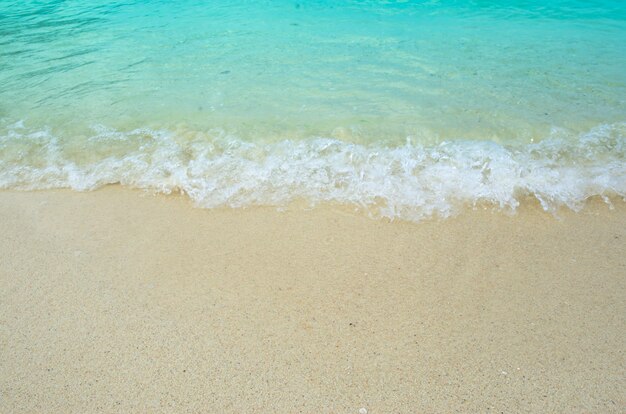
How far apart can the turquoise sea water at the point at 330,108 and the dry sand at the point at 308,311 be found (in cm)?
33

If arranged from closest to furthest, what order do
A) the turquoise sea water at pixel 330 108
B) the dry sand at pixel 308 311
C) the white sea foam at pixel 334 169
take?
the dry sand at pixel 308 311, the white sea foam at pixel 334 169, the turquoise sea water at pixel 330 108

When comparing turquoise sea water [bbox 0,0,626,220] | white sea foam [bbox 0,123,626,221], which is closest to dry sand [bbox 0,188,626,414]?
white sea foam [bbox 0,123,626,221]

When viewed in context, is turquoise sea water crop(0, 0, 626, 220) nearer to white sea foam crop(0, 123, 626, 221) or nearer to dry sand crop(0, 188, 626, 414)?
white sea foam crop(0, 123, 626, 221)

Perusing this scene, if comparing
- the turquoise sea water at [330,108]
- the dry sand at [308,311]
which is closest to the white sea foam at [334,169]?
the turquoise sea water at [330,108]

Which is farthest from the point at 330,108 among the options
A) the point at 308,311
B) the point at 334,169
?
the point at 308,311

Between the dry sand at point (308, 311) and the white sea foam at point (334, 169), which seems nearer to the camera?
the dry sand at point (308, 311)

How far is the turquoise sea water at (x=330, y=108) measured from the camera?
292 centimetres

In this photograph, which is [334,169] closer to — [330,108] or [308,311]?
[330,108]

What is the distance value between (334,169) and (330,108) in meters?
1.08

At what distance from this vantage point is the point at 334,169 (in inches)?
119

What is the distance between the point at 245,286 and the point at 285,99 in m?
2.41

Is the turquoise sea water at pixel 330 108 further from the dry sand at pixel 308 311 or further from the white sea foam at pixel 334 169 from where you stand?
the dry sand at pixel 308 311

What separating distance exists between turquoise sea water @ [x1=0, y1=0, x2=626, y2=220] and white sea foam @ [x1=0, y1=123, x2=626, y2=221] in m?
0.01

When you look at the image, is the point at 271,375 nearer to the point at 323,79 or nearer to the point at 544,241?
the point at 544,241
